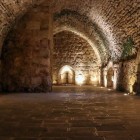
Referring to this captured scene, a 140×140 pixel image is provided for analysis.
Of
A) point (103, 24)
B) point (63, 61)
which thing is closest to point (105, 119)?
point (103, 24)

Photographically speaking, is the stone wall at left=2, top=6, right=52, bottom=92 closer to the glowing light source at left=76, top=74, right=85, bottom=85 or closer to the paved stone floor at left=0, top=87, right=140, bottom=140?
the paved stone floor at left=0, top=87, right=140, bottom=140

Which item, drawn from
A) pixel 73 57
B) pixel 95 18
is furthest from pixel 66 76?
pixel 95 18

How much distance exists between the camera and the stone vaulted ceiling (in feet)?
24.5

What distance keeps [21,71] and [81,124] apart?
5935 millimetres

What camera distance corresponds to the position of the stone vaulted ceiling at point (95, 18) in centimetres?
747

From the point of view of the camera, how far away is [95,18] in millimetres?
10969

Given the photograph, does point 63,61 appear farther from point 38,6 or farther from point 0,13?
point 0,13

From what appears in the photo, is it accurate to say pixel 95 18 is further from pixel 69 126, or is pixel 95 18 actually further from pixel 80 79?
pixel 69 126

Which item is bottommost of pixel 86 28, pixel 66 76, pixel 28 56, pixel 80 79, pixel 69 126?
pixel 69 126

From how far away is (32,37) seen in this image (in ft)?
29.4

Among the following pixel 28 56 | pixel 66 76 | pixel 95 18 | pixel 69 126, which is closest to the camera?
pixel 69 126

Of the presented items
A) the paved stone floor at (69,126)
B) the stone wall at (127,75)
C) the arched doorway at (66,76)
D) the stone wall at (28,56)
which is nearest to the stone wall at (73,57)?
the arched doorway at (66,76)

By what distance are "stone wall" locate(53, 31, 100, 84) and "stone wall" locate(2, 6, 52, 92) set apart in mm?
6560

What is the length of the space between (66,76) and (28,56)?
24.3ft
